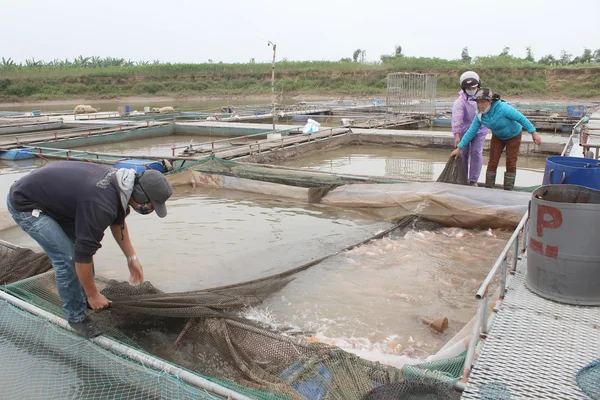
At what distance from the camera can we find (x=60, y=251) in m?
2.88

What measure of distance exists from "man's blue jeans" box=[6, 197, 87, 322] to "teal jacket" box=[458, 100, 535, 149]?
4.97 metres

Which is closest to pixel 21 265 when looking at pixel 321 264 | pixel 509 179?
pixel 321 264

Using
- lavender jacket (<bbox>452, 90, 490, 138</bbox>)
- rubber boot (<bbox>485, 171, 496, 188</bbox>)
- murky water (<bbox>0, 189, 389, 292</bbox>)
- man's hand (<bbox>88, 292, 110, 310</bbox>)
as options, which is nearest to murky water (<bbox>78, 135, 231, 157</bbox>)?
murky water (<bbox>0, 189, 389, 292</bbox>)

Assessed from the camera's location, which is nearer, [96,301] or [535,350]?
[535,350]

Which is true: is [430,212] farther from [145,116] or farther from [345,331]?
[145,116]

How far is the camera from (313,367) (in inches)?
107

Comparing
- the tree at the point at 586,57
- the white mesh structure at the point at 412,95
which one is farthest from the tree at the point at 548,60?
the white mesh structure at the point at 412,95

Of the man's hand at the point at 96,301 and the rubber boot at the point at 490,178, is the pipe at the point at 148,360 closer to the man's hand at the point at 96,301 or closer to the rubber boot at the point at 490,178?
the man's hand at the point at 96,301

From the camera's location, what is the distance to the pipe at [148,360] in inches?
93.7

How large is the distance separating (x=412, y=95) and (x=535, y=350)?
17.1 meters

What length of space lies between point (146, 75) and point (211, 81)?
23.0 feet

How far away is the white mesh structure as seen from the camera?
1792cm

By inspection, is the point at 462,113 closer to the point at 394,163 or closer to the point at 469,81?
the point at 469,81

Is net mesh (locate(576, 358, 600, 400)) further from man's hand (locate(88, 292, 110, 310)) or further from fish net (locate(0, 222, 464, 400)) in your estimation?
man's hand (locate(88, 292, 110, 310))
